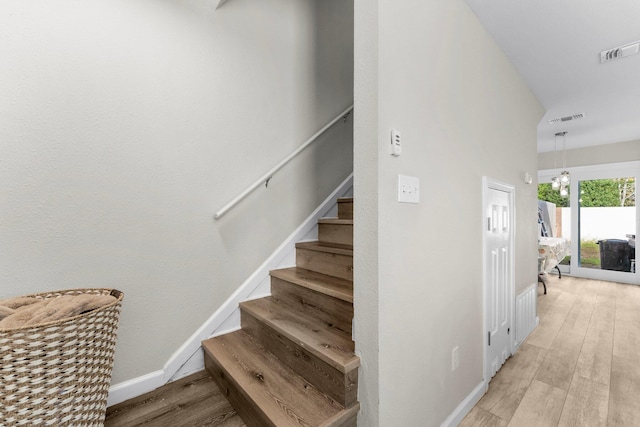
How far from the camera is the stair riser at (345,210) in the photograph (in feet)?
8.00

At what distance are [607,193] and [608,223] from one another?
55cm

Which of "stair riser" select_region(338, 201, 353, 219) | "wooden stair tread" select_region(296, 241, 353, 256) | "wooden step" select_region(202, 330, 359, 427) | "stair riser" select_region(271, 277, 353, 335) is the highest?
"stair riser" select_region(338, 201, 353, 219)

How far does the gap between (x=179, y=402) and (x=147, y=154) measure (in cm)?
135

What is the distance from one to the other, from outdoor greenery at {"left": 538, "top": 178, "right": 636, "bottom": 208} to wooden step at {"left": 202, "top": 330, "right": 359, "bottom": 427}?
6.50m

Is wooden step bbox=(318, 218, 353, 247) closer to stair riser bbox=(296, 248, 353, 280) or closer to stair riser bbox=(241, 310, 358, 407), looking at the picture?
stair riser bbox=(296, 248, 353, 280)

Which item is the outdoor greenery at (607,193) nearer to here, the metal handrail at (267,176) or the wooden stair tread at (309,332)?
the metal handrail at (267,176)

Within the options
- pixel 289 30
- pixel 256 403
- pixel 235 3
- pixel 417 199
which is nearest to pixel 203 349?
pixel 256 403

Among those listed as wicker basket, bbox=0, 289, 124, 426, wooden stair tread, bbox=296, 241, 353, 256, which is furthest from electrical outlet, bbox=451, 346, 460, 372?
wicker basket, bbox=0, 289, 124, 426

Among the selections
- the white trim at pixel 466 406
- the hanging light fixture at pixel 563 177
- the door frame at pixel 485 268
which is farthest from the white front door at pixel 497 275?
the hanging light fixture at pixel 563 177

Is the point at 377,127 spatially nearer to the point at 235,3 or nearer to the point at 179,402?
the point at 235,3

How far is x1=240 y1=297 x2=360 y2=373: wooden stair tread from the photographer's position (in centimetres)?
123

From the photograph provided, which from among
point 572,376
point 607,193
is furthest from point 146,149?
point 607,193

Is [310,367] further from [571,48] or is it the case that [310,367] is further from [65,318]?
[571,48]

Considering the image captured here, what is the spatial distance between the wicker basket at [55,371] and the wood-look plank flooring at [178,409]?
292 millimetres
